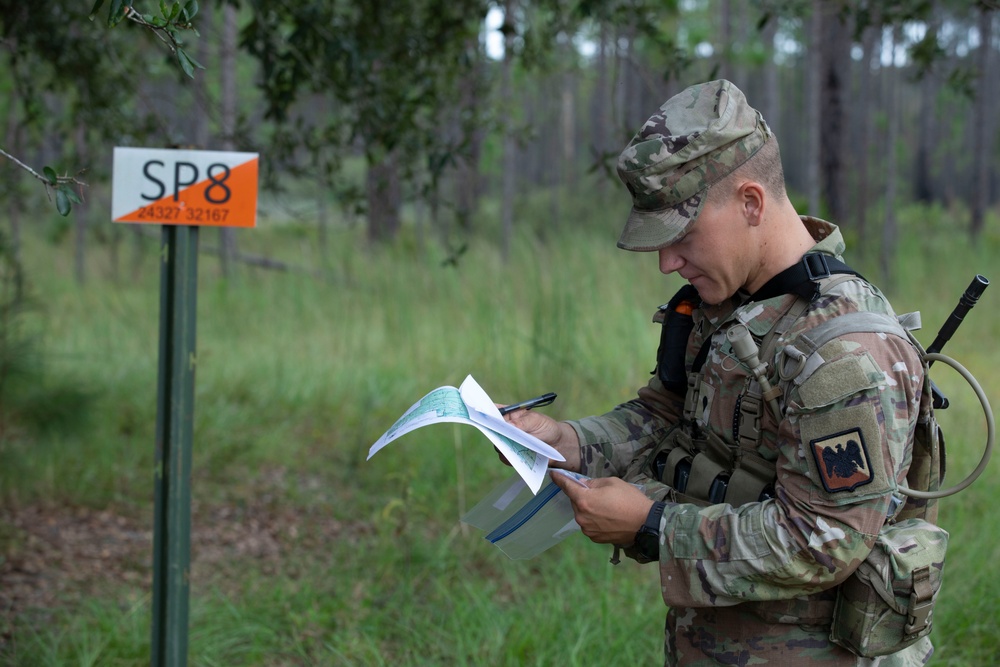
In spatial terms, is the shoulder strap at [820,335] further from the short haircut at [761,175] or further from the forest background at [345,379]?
the forest background at [345,379]

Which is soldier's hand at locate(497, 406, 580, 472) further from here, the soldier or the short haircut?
the short haircut

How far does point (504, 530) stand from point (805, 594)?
1.85 ft

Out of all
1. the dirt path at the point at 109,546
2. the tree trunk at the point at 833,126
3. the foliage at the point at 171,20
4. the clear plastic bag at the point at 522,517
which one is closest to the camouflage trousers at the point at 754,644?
the clear plastic bag at the point at 522,517

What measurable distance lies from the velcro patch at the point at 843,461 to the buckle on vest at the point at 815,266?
259 millimetres

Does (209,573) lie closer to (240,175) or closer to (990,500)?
(240,175)

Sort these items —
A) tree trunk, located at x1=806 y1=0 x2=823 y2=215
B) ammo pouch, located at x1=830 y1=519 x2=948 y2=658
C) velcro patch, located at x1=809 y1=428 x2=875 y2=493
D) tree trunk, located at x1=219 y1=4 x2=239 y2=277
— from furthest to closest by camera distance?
tree trunk, located at x1=806 y1=0 x2=823 y2=215
tree trunk, located at x1=219 y1=4 x2=239 y2=277
ammo pouch, located at x1=830 y1=519 x2=948 y2=658
velcro patch, located at x1=809 y1=428 x2=875 y2=493

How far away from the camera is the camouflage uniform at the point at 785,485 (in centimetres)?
126

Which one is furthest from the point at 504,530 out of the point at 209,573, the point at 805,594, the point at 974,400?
the point at 974,400

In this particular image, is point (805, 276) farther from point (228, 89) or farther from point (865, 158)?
point (865, 158)

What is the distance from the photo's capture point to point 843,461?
1.25 m

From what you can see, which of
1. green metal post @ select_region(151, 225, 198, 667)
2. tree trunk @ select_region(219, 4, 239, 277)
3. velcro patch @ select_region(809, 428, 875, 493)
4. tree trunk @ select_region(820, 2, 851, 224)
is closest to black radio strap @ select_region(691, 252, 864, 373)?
velcro patch @ select_region(809, 428, 875, 493)

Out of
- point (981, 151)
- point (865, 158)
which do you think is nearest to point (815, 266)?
point (865, 158)

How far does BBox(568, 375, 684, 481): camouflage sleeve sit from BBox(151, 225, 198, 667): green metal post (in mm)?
976

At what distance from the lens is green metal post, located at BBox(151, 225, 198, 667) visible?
2.14 m
